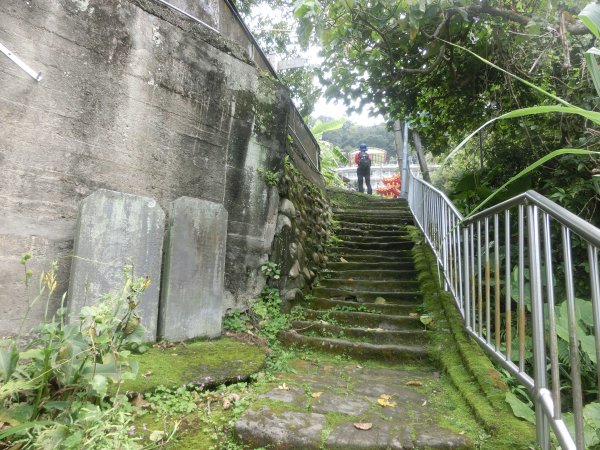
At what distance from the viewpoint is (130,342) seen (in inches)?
75.5

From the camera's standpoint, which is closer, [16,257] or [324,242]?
[16,257]

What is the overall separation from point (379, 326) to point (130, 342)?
2.78m

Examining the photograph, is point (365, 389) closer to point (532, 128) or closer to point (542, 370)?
point (542, 370)

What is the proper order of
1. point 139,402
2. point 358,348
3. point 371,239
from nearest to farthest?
point 139,402
point 358,348
point 371,239

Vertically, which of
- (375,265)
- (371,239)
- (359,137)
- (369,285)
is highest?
(359,137)

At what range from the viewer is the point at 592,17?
1.11 meters

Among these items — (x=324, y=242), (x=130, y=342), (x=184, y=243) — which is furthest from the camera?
(x=324, y=242)

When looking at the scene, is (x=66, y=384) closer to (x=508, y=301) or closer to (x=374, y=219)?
(x=508, y=301)

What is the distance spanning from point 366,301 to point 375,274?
0.69 metres

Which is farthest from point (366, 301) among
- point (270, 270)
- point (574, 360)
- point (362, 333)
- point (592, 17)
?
point (592, 17)

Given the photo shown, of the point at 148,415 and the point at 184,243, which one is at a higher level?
the point at 184,243

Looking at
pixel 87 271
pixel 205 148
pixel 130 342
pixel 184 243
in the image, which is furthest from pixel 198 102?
pixel 130 342

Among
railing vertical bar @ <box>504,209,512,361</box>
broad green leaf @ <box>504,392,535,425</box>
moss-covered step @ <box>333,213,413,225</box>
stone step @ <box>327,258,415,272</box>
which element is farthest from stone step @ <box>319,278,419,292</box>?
railing vertical bar @ <box>504,209,512,361</box>

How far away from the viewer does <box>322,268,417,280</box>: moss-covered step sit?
5.27 m
